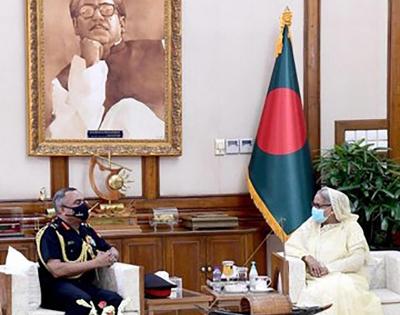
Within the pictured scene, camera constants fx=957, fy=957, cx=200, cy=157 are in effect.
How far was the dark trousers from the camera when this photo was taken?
5738 millimetres

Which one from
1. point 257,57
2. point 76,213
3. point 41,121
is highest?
point 257,57

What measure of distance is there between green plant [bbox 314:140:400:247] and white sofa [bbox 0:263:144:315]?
2077 millimetres

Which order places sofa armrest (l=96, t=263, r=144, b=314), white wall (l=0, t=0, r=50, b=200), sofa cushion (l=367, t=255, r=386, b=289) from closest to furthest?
sofa armrest (l=96, t=263, r=144, b=314), sofa cushion (l=367, t=255, r=386, b=289), white wall (l=0, t=0, r=50, b=200)

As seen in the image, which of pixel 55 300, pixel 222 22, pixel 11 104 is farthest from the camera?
pixel 222 22

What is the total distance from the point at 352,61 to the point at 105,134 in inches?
84.2

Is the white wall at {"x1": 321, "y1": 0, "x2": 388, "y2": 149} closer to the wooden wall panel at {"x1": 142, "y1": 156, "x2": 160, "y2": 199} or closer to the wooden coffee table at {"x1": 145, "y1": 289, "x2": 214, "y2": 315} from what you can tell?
the wooden wall panel at {"x1": 142, "y1": 156, "x2": 160, "y2": 199}

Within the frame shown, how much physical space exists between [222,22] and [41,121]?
64.3 inches

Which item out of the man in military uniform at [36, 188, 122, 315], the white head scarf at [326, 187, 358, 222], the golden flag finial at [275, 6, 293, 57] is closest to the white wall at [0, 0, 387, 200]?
the golden flag finial at [275, 6, 293, 57]

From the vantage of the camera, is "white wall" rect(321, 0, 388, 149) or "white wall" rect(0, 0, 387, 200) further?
"white wall" rect(321, 0, 388, 149)

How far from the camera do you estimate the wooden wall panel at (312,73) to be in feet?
25.3

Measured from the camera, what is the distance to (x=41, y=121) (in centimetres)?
709

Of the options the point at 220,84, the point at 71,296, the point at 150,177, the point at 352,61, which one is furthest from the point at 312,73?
the point at 71,296

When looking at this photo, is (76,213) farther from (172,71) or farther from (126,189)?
(172,71)

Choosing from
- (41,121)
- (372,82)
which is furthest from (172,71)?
(372,82)
